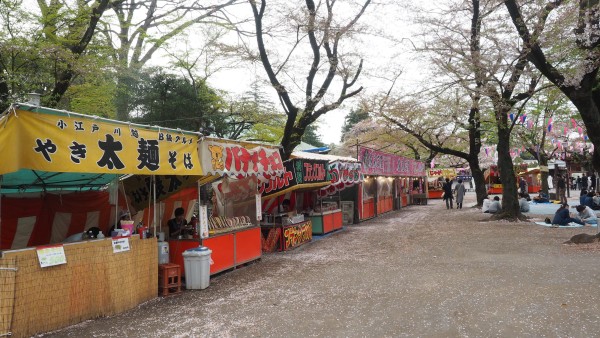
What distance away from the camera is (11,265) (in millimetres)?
5293

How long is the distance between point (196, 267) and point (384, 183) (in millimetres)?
19873

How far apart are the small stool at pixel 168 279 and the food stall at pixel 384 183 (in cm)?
1336

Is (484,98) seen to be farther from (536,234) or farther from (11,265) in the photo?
(11,265)

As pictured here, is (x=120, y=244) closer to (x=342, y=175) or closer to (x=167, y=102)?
(x=167, y=102)

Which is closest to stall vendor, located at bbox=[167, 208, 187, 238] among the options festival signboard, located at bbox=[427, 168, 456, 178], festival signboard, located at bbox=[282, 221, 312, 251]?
festival signboard, located at bbox=[282, 221, 312, 251]

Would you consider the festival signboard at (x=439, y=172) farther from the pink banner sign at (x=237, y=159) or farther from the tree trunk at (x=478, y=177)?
the pink banner sign at (x=237, y=159)

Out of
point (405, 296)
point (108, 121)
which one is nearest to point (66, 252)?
point (108, 121)

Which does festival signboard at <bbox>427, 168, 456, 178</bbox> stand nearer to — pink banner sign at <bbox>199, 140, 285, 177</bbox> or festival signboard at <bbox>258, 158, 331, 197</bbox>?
festival signboard at <bbox>258, 158, 331, 197</bbox>

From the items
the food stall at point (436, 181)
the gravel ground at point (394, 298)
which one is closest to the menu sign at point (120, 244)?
the gravel ground at point (394, 298)

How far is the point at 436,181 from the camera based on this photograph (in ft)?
142

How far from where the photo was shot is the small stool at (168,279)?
782 centimetres

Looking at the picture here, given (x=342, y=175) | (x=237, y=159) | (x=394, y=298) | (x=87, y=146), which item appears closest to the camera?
(x=87, y=146)

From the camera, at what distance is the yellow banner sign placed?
511cm

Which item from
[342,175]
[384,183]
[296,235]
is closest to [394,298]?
[296,235]
